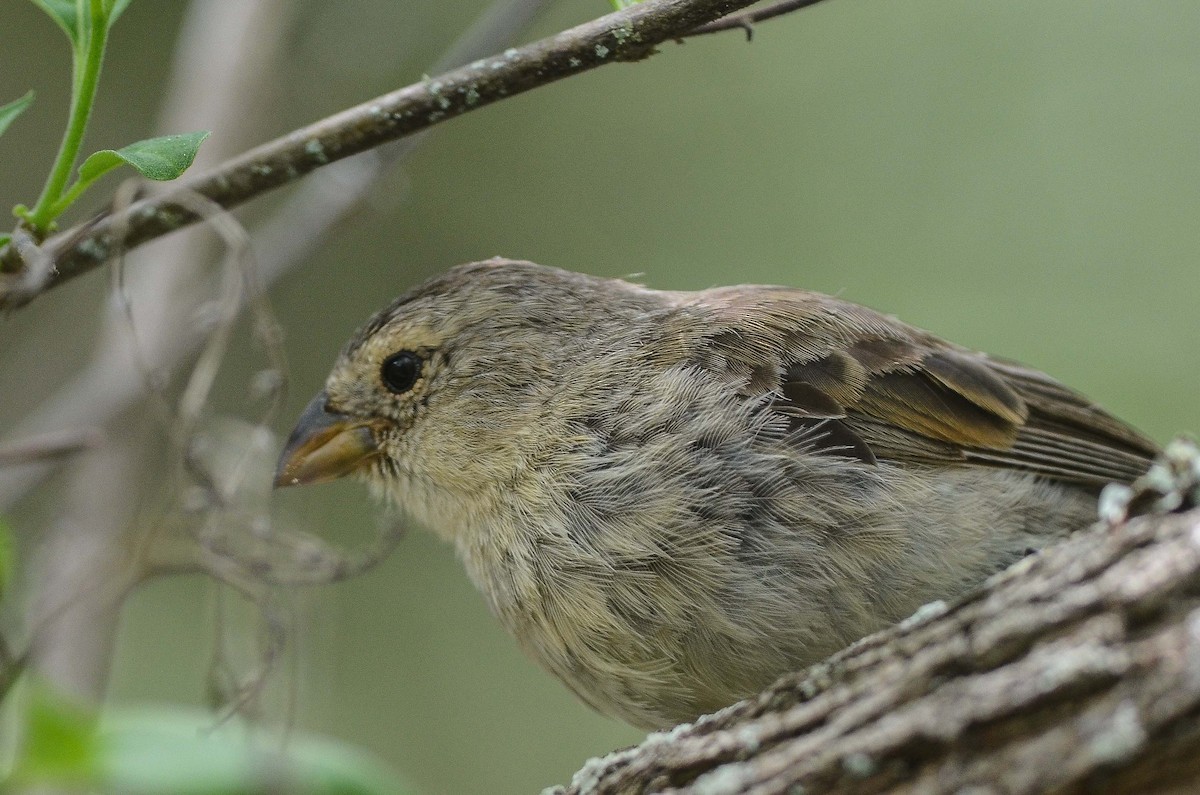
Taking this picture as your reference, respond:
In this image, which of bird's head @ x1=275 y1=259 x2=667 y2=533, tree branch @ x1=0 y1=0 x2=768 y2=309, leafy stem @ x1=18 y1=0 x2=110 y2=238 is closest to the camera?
leafy stem @ x1=18 y1=0 x2=110 y2=238

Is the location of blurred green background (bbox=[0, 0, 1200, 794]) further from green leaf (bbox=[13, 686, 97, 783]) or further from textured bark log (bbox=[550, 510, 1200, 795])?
green leaf (bbox=[13, 686, 97, 783])

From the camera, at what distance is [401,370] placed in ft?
12.5

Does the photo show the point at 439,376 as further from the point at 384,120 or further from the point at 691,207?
the point at 691,207

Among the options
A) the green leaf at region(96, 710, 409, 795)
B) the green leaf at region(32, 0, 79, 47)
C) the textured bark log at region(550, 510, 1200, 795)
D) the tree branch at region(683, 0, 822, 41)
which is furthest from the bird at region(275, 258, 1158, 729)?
the green leaf at region(32, 0, 79, 47)

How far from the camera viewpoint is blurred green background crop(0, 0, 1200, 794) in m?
6.56

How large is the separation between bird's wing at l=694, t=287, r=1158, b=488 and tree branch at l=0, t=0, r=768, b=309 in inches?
47.6

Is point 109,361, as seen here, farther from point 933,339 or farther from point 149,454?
point 933,339

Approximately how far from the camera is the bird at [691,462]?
2998 mm

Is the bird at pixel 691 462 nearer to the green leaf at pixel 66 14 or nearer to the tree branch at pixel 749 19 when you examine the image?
the tree branch at pixel 749 19

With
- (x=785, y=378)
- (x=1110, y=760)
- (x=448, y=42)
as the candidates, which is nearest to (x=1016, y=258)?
(x=448, y=42)

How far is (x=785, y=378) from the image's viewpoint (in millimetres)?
3432

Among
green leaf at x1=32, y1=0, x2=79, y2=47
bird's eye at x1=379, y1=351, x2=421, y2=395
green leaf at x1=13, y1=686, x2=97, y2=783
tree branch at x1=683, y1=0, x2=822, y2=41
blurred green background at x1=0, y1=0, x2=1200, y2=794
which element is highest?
blurred green background at x1=0, y1=0, x2=1200, y2=794

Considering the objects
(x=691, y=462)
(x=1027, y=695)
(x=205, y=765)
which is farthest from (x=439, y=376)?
(x=1027, y=695)

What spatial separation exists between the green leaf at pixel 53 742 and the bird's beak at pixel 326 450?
208cm
